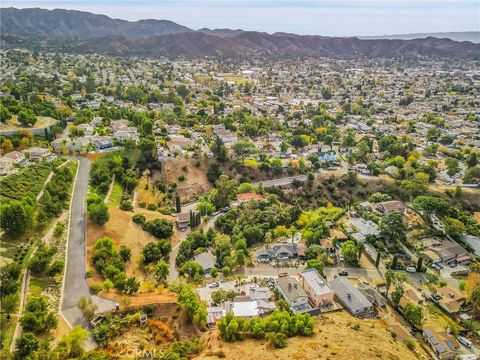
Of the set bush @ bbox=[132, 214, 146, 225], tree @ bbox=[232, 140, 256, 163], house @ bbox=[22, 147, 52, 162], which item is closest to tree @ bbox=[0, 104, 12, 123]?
house @ bbox=[22, 147, 52, 162]

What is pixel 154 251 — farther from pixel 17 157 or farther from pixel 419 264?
pixel 419 264

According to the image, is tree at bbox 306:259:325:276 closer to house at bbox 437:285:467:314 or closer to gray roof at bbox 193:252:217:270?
gray roof at bbox 193:252:217:270

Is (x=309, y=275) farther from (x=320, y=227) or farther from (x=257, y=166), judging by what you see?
(x=257, y=166)

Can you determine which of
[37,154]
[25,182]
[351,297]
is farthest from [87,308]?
[37,154]

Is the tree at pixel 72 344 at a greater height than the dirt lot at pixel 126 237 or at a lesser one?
greater

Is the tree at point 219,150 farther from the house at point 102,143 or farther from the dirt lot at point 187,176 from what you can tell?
the house at point 102,143

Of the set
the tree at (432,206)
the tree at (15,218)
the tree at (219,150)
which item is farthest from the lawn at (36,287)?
the tree at (432,206)
